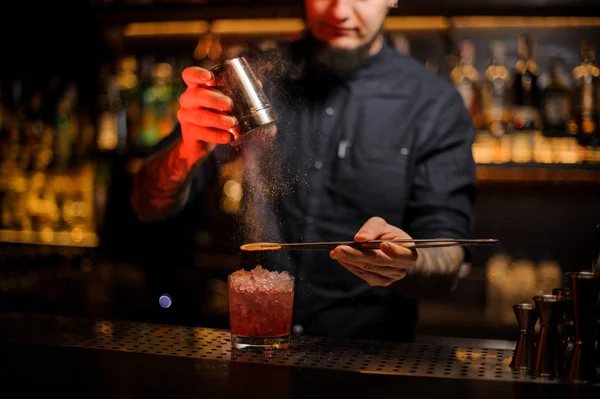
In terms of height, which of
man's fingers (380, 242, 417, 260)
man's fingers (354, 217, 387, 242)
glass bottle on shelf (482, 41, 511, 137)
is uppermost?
glass bottle on shelf (482, 41, 511, 137)

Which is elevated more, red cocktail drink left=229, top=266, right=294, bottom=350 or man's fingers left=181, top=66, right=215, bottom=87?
man's fingers left=181, top=66, right=215, bottom=87

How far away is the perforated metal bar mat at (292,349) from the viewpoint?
1408 mm

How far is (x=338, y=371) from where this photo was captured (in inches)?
53.8

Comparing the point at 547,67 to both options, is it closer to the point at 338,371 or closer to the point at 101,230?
the point at 101,230

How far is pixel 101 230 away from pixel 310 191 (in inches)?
61.9

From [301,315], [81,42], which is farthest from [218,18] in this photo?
[301,315]

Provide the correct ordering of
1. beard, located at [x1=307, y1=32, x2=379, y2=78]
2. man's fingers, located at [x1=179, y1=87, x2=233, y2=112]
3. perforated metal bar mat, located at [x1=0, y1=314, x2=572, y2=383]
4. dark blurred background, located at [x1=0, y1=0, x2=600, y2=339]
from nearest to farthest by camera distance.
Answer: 1. perforated metal bar mat, located at [x1=0, y1=314, x2=572, y2=383]
2. man's fingers, located at [x1=179, y1=87, x2=233, y2=112]
3. beard, located at [x1=307, y1=32, x2=379, y2=78]
4. dark blurred background, located at [x1=0, y1=0, x2=600, y2=339]

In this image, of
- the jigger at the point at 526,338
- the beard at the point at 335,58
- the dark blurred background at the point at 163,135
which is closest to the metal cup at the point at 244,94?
the jigger at the point at 526,338

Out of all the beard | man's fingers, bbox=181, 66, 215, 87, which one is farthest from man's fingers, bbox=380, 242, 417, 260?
the beard

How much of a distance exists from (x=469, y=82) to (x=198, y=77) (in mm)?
2171

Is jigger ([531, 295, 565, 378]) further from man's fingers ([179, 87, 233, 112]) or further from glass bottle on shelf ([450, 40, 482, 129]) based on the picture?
glass bottle on shelf ([450, 40, 482, 129])

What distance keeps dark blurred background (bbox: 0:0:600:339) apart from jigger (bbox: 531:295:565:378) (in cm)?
173

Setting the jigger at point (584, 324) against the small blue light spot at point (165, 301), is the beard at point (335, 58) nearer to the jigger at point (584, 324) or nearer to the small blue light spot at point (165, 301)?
the jigger at point (584, 324)

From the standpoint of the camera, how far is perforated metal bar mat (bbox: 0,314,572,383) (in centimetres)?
141
